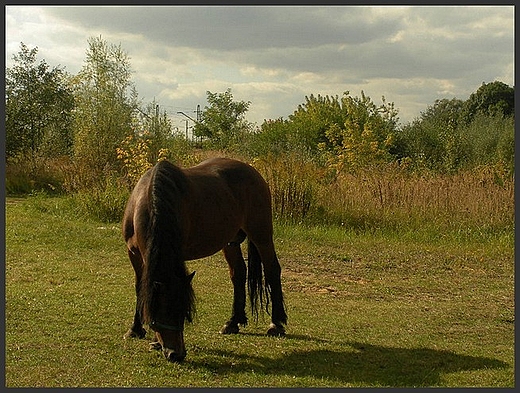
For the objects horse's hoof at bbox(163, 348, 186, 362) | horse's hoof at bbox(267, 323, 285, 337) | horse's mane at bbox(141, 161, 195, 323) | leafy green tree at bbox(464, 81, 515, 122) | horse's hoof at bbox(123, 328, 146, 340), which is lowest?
horse's hoof at bbox(267, 323, 285, 337)

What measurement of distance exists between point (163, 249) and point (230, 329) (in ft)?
5.73

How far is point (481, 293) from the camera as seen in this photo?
8086mm

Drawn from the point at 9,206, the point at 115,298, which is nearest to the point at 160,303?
the point at 115,298

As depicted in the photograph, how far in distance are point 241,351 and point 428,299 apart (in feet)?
11.6

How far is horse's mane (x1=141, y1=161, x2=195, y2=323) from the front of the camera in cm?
426

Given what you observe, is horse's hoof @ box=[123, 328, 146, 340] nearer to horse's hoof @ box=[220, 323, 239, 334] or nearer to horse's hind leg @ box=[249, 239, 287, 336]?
horse's hoof @ box=[220, 323, 239, 334]

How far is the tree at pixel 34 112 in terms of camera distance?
23375 millimetres

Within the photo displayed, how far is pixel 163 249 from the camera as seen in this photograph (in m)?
4.36

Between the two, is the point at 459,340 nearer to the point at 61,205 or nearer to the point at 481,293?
the point at 481,293

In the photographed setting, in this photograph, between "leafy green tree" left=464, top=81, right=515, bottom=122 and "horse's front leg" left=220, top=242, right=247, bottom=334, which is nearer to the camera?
"horse's front leg" left=220, top=242, right=247, bottom=334

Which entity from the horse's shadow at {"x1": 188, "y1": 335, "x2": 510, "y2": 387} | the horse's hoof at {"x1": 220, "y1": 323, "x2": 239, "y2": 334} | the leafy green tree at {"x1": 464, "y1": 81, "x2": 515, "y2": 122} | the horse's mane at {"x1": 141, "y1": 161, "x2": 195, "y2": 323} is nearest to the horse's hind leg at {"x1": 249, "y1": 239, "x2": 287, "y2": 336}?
the horse's hoof at {"x1": 220, "y1": 323, "x2": 239, "y2": 334}

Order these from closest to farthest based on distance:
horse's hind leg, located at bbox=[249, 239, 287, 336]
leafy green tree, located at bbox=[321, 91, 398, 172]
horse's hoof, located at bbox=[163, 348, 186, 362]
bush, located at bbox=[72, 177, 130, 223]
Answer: horse's hoof, located at bbox=[163, 348, 186, 362]
horse's hind leg, located at bbox=[249, 239, 287, 336]
bush, located at bbox=[72, 177, 130, 223]
leafy green tree, located at bbox=[321, 91, 398, 172]

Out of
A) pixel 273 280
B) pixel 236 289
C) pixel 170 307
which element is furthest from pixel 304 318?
pixel 170 307

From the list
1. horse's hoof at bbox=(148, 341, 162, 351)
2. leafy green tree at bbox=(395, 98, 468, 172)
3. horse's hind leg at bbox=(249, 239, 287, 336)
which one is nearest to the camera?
→ horse's hoof at bbox=(148, 341, 162, 351)
